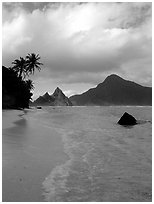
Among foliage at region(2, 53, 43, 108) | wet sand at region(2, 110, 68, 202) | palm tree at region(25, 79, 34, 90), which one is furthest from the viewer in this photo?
palm tree at region(25, 79, 34, 90)

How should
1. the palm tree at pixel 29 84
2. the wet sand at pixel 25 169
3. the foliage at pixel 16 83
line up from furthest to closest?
the palm tree at pixel 29 84 → the foliage at pixel 16 83 → the wet sand at pixel 25 169

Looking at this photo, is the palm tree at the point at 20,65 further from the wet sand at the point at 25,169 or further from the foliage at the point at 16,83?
the wet sand at the point at 25,169

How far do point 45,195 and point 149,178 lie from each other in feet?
10.0

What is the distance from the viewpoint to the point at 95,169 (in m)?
7.26

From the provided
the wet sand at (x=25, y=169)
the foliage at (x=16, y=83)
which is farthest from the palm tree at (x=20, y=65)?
the wet sand at (x=25, y=169)

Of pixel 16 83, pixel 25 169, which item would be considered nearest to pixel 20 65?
pixel 16 83

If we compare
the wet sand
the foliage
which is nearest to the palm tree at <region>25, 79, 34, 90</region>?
the foliage

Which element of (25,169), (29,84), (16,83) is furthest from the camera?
(29,84)

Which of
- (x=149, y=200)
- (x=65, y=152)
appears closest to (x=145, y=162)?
(x=65, y=152)

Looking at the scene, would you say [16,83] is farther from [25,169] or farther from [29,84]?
[25,169]

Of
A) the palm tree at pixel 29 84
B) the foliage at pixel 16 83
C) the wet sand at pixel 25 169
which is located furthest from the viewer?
the palm tree at pixel 29 84

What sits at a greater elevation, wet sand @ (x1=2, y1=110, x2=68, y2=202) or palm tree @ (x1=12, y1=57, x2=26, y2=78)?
palm tree @ (x1=12, y1=57, x2=26, y2=78)

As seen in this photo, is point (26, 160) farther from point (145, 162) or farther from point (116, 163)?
point (145, 162)

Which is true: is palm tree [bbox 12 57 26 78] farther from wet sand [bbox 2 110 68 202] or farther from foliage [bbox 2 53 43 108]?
wet sand [bbox 2 110 68 202]
